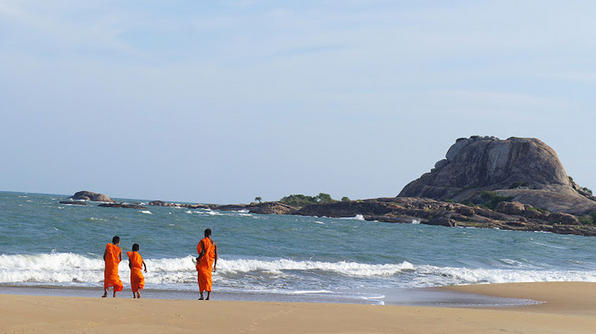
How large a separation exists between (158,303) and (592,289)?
15.7m

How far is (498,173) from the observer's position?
435 ft

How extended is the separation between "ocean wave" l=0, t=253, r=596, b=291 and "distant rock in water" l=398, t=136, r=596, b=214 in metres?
93.8

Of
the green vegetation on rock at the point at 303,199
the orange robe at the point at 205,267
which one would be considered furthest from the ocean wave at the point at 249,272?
the green vegetation on rock at the point at 303,199

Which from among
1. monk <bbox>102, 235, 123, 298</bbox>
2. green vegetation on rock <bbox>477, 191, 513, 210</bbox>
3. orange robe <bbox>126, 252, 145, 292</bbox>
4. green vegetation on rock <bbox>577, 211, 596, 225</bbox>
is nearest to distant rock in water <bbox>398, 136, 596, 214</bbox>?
green vegetation on rock <bbox>477, 191, 513, 210</bbox>

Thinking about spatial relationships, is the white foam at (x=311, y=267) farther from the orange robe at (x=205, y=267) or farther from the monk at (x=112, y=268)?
the monk at (x=112, y=268)

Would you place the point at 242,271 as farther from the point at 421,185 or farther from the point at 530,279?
the point at 421,185

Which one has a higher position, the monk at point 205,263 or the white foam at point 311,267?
the monk at point 205,263

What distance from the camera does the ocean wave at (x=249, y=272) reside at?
18094 millimetres

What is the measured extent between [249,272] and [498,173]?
118657 millimetres

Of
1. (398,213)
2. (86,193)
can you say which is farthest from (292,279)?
(86,193)

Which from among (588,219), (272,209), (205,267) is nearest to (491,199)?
(588,219)

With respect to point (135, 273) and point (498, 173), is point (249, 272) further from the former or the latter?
point (498, 173)

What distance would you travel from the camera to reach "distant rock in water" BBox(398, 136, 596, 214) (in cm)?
12549

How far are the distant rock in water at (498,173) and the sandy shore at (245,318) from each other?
109 metres
